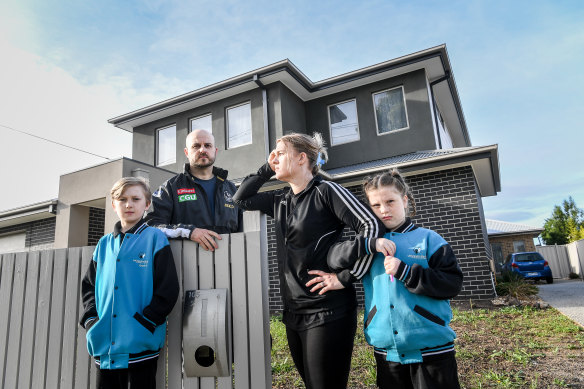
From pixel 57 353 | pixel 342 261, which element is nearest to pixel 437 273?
pixel 342 261

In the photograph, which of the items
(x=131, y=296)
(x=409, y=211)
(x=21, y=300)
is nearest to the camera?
(x=131, y=296)

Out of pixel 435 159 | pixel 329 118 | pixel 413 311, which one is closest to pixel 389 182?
pixel 413 311

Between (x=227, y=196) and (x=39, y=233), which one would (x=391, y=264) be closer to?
(x=227, y=196)

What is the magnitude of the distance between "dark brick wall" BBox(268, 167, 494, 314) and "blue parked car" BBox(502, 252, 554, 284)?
31.5 ft

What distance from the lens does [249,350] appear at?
2184mm

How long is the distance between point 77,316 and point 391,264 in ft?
7.13

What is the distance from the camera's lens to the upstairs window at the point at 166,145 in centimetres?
1312

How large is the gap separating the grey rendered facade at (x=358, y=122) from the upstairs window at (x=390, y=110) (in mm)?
118

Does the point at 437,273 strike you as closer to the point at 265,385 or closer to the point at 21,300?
the point at 265,385

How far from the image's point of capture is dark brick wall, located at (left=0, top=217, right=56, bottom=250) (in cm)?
1145

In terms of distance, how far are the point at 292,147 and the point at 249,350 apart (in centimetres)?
125

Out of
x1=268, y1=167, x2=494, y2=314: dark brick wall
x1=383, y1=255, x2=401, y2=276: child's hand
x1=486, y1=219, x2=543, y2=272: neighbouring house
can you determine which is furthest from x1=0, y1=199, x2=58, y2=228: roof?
x1=486, y1=219, x2=543, y2=272: neighbouring house

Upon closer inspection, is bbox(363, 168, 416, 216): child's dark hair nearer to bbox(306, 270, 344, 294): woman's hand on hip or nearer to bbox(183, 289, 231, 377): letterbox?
bbox(306, 270, 344, 294): woman's hand on hip

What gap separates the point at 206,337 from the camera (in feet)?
7.00
